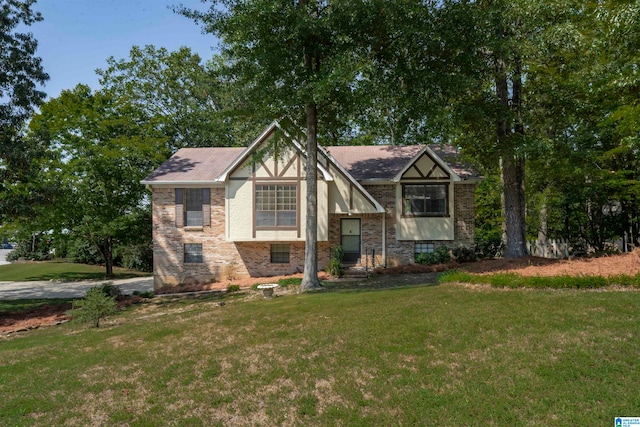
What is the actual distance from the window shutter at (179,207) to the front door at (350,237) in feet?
27.9

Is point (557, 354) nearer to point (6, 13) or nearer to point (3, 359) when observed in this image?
point (3, 359)

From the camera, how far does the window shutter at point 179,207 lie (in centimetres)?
2097

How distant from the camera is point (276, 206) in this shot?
64.6ft

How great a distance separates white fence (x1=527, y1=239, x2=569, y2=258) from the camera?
23.2 meters

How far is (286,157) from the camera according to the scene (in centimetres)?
2003

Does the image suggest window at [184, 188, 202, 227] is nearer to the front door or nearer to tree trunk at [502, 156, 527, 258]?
the front door

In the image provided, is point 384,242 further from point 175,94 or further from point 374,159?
point 175,94

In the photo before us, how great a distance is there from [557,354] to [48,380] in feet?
29.5

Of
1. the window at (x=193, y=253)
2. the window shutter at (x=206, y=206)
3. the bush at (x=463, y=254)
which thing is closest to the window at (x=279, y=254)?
the window shutter at (x=206, y=206)

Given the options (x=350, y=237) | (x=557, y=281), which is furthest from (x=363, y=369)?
(x=350, y=237)

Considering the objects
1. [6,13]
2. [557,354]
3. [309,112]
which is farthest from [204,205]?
[557,354]

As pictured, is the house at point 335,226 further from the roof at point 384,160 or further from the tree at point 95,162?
the tree at point 95,162

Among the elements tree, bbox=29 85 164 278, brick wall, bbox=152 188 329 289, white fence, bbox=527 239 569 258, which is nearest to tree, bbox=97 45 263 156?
tree, bbox=29 85 164 278

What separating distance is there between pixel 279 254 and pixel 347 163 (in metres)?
6.64
